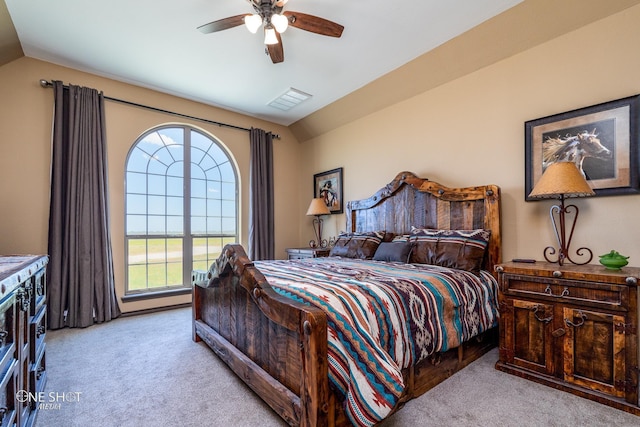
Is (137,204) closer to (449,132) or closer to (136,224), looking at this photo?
(136,224)

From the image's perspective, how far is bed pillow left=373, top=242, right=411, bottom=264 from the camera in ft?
10.0

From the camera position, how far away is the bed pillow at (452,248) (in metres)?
2.64

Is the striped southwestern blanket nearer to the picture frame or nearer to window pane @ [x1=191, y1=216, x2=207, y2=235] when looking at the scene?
the picture frame

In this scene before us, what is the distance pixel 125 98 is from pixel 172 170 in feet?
3.41

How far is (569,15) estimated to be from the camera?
2.43m

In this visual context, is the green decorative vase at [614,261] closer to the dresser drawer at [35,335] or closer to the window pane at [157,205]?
the dresser drawer at [35,335]

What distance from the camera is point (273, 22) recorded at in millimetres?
2193

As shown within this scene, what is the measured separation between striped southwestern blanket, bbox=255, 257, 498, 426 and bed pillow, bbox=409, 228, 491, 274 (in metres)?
0.15

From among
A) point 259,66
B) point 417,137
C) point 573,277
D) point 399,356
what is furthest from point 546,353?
point 259,66

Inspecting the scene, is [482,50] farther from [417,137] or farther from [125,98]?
[125,98]

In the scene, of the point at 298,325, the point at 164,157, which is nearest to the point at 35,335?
the point at 298,325

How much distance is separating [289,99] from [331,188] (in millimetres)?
1486

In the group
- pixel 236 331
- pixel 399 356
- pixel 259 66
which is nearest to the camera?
pixel 399 356

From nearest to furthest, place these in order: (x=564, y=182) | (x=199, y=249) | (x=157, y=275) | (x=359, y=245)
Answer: (x=564, y=182)
(x=359, y=245)
(x=157, y=275)
(x=199, y=249)
